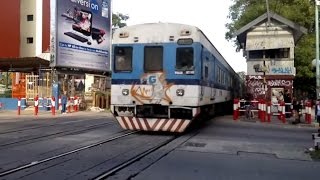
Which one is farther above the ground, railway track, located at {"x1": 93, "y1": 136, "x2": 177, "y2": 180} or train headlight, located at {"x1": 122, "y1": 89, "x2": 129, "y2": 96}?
train headlight, located at {"x1": 122, "y1": 89, "x2": 129, "y2": 96}

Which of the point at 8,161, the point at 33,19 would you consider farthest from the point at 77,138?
the point at 33,19

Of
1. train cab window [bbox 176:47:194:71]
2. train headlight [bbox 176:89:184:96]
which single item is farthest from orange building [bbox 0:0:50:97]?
train headlight [bbox 176:89:184:96]

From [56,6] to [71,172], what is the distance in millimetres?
30745

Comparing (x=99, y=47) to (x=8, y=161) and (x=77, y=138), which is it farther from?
(x=8, y=161)

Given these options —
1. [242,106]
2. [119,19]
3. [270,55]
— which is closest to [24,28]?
[119,19]

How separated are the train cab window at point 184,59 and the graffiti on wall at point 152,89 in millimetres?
589

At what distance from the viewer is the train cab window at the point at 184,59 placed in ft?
52.9

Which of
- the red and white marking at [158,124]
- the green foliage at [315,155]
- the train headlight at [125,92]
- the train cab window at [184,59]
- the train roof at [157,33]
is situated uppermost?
the train roof at [157,33]

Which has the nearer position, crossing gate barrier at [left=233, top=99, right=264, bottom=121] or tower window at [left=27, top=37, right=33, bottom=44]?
crossing gate barrier at [left=233, top=99, right=264, bottom=121]

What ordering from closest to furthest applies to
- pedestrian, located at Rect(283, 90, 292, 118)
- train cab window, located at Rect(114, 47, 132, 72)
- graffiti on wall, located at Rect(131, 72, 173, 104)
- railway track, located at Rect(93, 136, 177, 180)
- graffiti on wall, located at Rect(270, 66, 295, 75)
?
railway track, located at Rect(93, 136, 177, 180) → graffiti on wall, located at Rect(131, 72, 173, 104) → train cab window, located at Rect(114, 47, 132, 72) → pedestrian, located at Rect(283, 90, 292, 118) → graffiti on wall, located at Rect(270, 66, 295, 75)

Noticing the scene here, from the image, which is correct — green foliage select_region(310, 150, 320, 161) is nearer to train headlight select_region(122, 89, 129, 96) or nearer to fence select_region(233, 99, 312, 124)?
train headlight select_region(122, 89, 129, 96)

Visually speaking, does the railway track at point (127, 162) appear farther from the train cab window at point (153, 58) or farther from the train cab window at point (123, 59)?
the train cab window at point (123, 59)

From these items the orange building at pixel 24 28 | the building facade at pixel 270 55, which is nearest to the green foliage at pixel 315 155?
the building facade at pixel 270 55

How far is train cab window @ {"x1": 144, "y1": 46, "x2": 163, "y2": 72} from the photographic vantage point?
1638 cm
